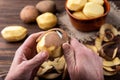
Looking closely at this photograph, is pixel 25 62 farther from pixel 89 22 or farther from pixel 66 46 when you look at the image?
pixel 89 22

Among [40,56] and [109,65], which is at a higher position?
[40,56]

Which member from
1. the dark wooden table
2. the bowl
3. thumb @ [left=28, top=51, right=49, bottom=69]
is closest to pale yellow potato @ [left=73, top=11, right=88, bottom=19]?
the bowl

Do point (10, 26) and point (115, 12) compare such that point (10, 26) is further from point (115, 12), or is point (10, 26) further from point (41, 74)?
point (115, 12)

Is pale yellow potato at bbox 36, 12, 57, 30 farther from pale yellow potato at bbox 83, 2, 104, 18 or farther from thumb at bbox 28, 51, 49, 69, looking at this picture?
thumb at bbox 28, 51, 49, 69

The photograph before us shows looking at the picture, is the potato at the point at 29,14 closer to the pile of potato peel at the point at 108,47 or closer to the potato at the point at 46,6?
the potato at the point at 46,6

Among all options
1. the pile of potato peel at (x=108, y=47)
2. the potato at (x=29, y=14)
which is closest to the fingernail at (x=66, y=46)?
the pile of potato peel at (x=108, y=47)

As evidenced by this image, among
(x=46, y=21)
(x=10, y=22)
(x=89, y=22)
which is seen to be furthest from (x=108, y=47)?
(x=10, y=22)

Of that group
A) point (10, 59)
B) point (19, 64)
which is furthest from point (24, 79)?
point (10, 59)
